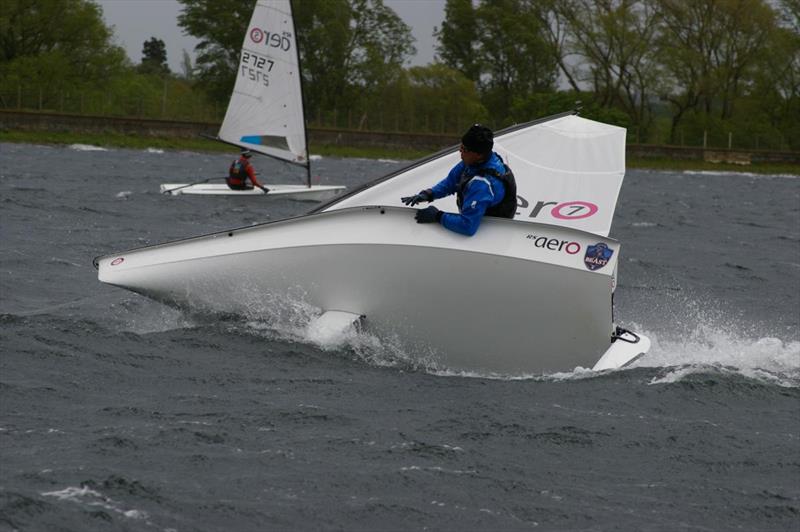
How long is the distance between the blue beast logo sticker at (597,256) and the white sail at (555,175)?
842 mm

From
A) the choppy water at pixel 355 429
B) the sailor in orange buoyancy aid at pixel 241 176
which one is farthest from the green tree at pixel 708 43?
the choppy water at pixel 355 429

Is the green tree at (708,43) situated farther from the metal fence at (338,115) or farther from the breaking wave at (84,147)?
the breaking wave at (84,147)

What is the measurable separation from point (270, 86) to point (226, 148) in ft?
90.9

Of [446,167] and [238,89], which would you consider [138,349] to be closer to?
[446,167]

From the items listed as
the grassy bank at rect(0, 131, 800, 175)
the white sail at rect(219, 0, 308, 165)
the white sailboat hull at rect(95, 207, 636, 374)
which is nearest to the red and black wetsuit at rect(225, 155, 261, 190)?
the white sail at rect(219, 0, 308, 165)

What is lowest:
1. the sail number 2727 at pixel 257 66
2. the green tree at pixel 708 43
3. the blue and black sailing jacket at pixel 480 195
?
the blue and black sailing jacket at pixel 480 195

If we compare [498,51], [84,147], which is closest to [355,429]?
[84,147]

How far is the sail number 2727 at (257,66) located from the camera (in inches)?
898

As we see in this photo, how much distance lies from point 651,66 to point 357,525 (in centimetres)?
6097

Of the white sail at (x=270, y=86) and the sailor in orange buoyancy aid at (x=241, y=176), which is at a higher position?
the white sail at (x=270, y=86)

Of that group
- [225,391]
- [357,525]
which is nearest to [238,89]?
[225,391]

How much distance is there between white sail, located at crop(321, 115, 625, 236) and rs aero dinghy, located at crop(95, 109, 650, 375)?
3 centimetres

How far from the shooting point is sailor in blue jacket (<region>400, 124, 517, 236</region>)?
23.1 feet

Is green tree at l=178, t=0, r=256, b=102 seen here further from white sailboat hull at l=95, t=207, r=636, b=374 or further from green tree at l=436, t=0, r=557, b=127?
white sailboat hull at l=95, t=207, r=636, b=374
